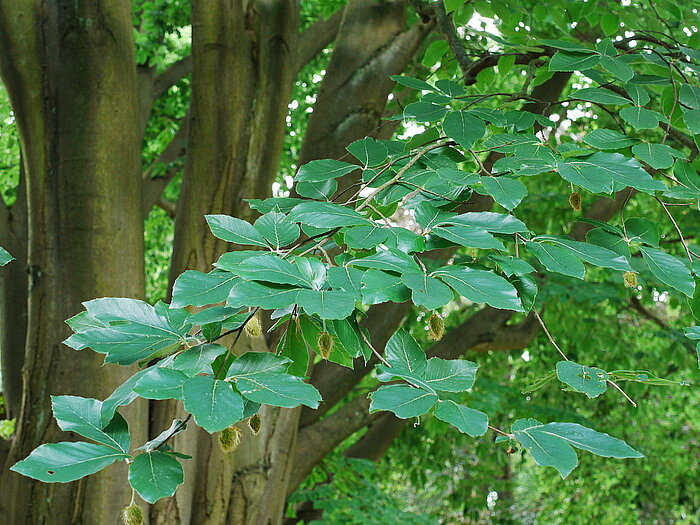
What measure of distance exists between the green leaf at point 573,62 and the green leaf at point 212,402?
0.98 m

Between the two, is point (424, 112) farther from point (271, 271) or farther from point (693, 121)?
point (271, 271)

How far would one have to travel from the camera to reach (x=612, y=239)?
1318 mm

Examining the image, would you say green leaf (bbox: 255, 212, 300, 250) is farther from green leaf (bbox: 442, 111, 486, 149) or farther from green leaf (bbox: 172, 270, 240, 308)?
green leaf (bbox: 442, 111, 486, 149)

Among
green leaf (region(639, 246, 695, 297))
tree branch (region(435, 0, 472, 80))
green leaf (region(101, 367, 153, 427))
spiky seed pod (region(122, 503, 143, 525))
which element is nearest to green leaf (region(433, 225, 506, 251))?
green leaf (region(639, 246, 695, 297))

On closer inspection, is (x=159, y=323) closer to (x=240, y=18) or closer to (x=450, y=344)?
(x=240, y=18)

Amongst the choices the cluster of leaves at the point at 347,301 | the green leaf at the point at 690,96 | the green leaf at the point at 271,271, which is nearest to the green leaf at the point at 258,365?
the cluster of leaves at the point at 347,301

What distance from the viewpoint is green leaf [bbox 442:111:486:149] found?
132 cm

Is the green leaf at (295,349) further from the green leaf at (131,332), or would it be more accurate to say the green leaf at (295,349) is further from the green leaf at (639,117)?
the green leaf at (639,117)

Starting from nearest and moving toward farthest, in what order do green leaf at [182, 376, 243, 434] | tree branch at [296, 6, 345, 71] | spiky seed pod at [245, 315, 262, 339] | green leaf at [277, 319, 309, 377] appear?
green leaf at [182, 376, 243, 434], spiky seed pod at [245, 315, 262, 339], green leaf at [277, 319, 309, 377], tree branch at [296, 6, 345, 71]

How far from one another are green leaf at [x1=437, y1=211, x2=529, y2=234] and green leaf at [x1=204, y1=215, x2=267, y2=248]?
0.90 feet

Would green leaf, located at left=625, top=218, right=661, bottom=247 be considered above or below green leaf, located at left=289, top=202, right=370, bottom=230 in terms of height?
below

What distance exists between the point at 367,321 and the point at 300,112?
270cm

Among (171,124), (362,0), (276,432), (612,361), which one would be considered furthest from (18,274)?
(612,361)

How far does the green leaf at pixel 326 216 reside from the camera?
997 millimetres
